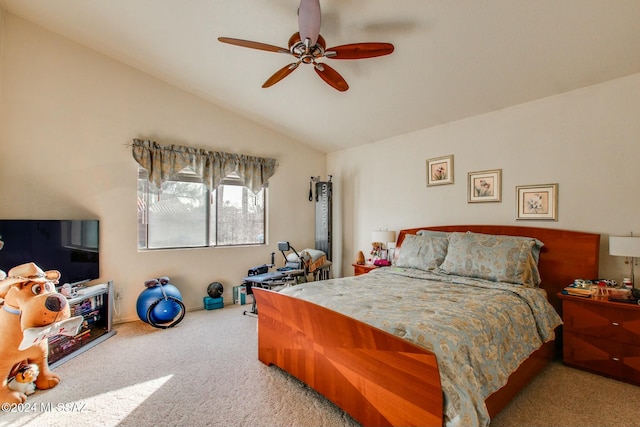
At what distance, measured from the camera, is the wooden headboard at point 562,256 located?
2.67m

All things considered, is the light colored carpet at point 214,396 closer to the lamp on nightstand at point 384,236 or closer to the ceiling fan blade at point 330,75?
the lamp on nightstand at point 384,236

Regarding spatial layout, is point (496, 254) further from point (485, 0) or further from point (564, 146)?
point (485, 0)

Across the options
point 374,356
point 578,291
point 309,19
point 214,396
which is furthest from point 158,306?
point 578,291

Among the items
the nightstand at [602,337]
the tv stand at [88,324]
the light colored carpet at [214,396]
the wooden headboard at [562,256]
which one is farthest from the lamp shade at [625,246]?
the tv stand at [88,324]

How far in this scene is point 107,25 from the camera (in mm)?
3035

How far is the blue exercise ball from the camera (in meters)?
3.34

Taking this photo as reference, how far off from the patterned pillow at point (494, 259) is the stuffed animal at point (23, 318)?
3330 mm

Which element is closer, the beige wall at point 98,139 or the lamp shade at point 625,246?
the lamp shade at point 625,246

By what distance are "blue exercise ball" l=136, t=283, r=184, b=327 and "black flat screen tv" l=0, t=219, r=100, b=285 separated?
59cm

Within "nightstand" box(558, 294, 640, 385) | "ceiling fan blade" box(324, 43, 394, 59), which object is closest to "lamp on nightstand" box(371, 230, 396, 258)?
"nightstand" box(558, 294, 640, 385)

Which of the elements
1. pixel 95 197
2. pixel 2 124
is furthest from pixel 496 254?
pixel 2 124

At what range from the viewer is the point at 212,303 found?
4.09 metres

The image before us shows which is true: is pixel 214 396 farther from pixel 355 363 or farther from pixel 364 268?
pixel 364 268

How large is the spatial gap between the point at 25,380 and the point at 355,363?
2.32 meters
